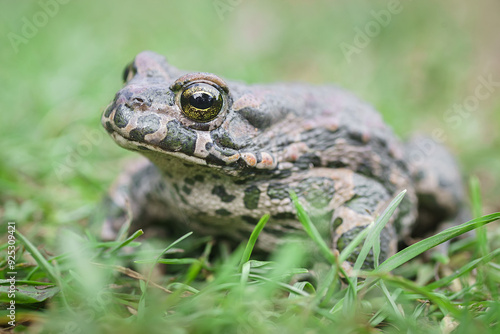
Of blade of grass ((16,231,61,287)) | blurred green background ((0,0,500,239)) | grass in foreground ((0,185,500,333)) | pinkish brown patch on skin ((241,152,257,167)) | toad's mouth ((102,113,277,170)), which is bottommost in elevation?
grass in foreground ((0,185,500,333))

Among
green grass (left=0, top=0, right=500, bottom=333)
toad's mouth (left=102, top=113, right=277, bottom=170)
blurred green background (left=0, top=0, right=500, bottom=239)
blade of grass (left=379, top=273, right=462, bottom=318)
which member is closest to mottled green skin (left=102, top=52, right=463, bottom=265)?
toad's mouth (left=102, top=113, right=277, bottom=170)

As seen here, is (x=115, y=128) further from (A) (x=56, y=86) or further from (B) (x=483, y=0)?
(B) (x=483, y=0)

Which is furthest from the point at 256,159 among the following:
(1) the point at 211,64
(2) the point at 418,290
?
(1) the point at 211,64

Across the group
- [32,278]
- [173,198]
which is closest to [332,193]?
[173,198]

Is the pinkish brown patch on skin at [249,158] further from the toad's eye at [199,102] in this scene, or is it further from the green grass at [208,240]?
the green grass at [208,240]

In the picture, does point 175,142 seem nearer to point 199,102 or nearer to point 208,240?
point 199,102

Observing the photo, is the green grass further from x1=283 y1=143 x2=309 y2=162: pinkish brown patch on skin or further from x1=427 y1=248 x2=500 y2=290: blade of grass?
x1=283 y1=143 x2=309 y2=162: pinkish brown patch on skin
